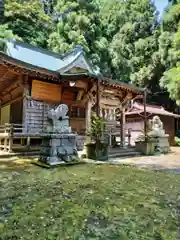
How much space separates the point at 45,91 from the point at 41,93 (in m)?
0.25

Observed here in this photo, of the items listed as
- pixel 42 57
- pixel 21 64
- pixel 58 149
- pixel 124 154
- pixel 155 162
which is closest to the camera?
pixel 58 149

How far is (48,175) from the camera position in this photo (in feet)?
17.1

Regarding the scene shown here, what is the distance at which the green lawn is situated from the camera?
2354 mm

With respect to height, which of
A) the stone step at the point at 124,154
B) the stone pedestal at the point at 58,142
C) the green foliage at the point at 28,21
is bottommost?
the stone step at the point at 124,154

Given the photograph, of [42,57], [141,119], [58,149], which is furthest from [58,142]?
[141,119]

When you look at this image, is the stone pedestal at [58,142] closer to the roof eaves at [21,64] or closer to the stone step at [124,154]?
the stone step at [124,154]

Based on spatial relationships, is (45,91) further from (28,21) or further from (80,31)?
(28,21)

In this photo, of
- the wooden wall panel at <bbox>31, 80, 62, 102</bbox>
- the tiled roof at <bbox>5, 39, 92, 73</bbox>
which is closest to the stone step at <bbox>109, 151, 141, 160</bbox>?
the wooden wall panel at <bbox>31, 80, 62, 102</bbox>

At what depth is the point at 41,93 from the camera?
1048cm

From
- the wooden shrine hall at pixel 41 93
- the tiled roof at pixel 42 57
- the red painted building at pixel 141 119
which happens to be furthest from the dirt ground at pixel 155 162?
the red painted building at pixel 141 119

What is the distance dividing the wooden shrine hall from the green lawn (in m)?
4.77

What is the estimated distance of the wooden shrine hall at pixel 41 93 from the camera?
9031 millimetres

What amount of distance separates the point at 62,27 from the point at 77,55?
1106cm

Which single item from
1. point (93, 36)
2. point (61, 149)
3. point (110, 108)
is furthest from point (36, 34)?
point (61, 149)
